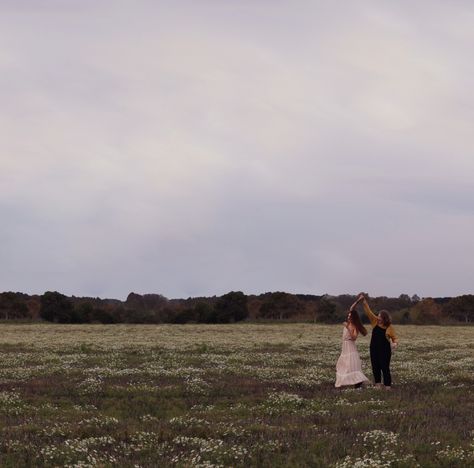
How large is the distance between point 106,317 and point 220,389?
93842 millimetres

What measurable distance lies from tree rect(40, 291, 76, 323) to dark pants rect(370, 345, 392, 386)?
9621cm

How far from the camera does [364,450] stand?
13.0 metres

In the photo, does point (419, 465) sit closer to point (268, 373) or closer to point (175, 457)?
point (175, 457)

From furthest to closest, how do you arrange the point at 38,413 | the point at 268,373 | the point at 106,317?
the point at 106,317 < the point at 268,373 < the point at 38,413

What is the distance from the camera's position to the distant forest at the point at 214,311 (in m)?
115

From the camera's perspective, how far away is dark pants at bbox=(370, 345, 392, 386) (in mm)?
24344

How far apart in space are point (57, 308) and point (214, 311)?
27.9 m

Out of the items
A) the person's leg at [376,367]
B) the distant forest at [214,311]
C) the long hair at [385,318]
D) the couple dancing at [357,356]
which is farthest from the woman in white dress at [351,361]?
the distant forest at [214,311]

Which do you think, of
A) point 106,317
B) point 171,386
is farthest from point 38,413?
point 106,317

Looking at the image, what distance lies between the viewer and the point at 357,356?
2506 centimetres

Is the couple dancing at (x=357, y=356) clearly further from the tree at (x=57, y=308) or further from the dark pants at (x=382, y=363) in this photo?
the tree at (x=57, y=308)

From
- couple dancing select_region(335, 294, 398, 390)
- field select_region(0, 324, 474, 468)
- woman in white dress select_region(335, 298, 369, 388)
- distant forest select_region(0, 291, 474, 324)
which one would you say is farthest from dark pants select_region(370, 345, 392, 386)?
distant forest select_region(0, 291, 474, 324)

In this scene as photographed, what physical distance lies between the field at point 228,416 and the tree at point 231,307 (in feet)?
276

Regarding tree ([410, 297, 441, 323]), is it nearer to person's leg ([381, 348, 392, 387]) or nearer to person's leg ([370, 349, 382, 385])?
person's leg ([370, 349, 382, 385])
